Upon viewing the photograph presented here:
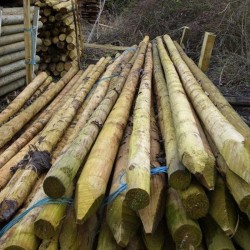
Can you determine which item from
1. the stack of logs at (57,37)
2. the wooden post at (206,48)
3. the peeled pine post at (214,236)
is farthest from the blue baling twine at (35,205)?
the stack of logs at (57,37)

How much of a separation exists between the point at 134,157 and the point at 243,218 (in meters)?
0.81

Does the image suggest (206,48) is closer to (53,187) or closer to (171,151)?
(171,151)

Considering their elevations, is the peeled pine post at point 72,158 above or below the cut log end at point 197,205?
below

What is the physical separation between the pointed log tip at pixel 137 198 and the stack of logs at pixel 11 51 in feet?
20.0

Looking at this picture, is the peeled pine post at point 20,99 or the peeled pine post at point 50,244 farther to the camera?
the peeled pine post at point 20,99

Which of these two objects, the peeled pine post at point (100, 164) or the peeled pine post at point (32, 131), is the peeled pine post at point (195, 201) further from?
the peeled pine post at point (32, 131)

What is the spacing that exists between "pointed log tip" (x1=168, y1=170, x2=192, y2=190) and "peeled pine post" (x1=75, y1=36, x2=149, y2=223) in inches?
18.4

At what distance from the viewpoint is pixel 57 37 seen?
10.5 meters

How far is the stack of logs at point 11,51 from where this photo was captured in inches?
315

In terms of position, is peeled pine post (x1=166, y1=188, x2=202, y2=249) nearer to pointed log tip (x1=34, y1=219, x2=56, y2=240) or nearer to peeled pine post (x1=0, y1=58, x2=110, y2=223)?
pointed log tip (x1=34, y1=219, x2=56, y2=240)

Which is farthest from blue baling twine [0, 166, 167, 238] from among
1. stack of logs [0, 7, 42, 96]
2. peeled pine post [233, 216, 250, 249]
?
stack of logs [0, 7, 42, 96]

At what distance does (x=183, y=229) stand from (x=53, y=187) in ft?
2.88

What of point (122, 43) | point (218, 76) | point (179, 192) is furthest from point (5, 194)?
point (122, 43)

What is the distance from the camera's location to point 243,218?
268cm
